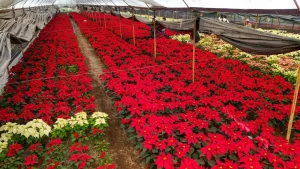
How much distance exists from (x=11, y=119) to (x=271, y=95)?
5979mm

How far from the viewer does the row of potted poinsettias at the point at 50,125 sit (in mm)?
3797

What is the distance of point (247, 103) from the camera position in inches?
202

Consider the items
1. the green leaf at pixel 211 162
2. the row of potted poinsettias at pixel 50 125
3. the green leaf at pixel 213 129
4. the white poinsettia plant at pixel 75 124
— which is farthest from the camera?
→ the white poinsettia plant at pixel 75 124

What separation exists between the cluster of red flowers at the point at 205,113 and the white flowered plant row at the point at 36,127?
2.57ft

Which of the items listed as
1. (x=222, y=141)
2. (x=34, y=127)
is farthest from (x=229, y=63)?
(x=34, y=127)

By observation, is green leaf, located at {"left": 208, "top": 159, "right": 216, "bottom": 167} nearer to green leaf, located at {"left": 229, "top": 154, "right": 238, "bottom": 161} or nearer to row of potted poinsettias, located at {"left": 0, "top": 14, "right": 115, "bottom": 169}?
green leaf, located at {"left": 229, "top": 154, "right": 238, "bottom": 161}

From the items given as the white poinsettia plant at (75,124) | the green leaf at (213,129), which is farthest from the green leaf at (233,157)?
the white poinsettia plant at (75,124)

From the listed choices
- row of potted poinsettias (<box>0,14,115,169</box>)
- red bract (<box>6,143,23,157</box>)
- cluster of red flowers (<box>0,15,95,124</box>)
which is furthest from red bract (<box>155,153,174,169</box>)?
cluster of red flowers (<box>0,15,95,124</box>)

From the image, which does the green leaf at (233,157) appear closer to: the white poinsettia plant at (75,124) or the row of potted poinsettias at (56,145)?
the row of potted poinsettias at (56,145)

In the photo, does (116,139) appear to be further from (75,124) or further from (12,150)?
(12,150)

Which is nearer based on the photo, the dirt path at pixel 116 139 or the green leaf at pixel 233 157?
the green leaf at pixel 233 157

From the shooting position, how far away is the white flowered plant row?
13.5 ft

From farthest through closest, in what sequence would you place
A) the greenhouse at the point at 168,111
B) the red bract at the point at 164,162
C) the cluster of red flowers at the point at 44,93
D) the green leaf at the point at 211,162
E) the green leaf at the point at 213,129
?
1. the cluster of red flowers at the point at 44,93
2. the green leaf at the point at 213,129
3. the greenhouse at the point at 168,111
4. the green leaf at the point at 211,162
5. the red bract at the point at 164,162

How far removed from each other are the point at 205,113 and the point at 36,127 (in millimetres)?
3377
